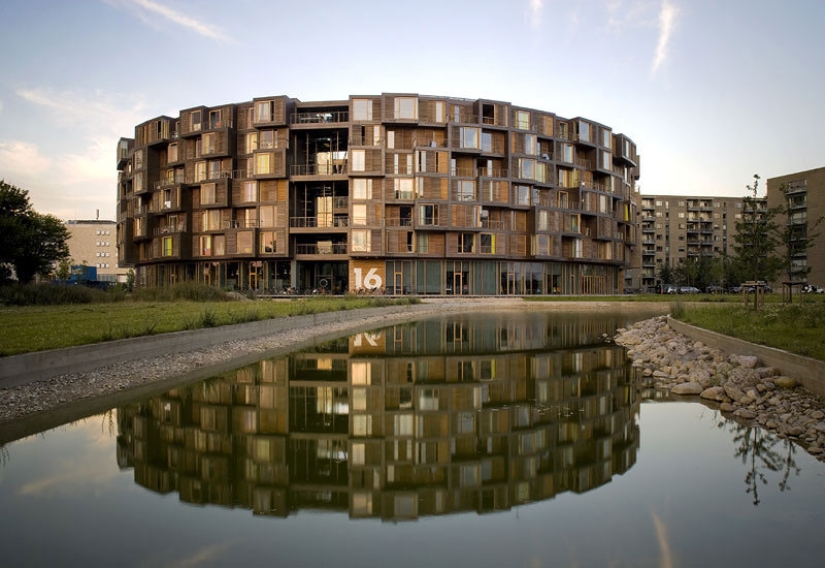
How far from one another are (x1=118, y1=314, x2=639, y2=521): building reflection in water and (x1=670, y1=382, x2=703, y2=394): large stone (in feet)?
3.97

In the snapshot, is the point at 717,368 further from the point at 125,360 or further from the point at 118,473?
the point at 125,360

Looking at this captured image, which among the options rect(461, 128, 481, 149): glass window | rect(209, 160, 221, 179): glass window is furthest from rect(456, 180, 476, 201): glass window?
rect(209, 160, 221, 179): glass window

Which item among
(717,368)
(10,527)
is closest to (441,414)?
(10,527)

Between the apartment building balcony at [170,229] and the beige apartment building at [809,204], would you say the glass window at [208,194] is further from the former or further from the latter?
the beige apartment building at [809,204]

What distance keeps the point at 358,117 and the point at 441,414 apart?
48022mm

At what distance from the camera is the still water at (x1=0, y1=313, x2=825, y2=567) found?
512 cm

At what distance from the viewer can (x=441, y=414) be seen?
32.9 ft

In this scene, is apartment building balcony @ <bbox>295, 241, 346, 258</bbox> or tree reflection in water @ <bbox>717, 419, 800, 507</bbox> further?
apartment building balcony @ <bbox>295, 241, 346, 258</bbox>

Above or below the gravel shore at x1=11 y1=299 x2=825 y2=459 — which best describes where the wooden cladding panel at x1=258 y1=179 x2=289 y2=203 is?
above

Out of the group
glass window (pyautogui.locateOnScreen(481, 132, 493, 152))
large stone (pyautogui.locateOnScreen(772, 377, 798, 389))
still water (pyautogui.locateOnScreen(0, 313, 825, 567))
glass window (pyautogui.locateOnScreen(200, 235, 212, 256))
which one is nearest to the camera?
still water (pyautogui.locateOnScreen(0, 313, 825, 567))

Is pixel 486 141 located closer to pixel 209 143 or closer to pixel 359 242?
pixel 359 242

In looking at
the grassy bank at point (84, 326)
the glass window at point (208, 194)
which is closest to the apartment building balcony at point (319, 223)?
the glass window at point (208, 194)

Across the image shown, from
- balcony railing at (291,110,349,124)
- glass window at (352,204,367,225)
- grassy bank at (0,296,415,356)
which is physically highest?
balcony railing at (291,110,349,124)

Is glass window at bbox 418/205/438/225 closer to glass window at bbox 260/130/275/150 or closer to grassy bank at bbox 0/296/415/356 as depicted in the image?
glass window at bbox 260/130/275/150
